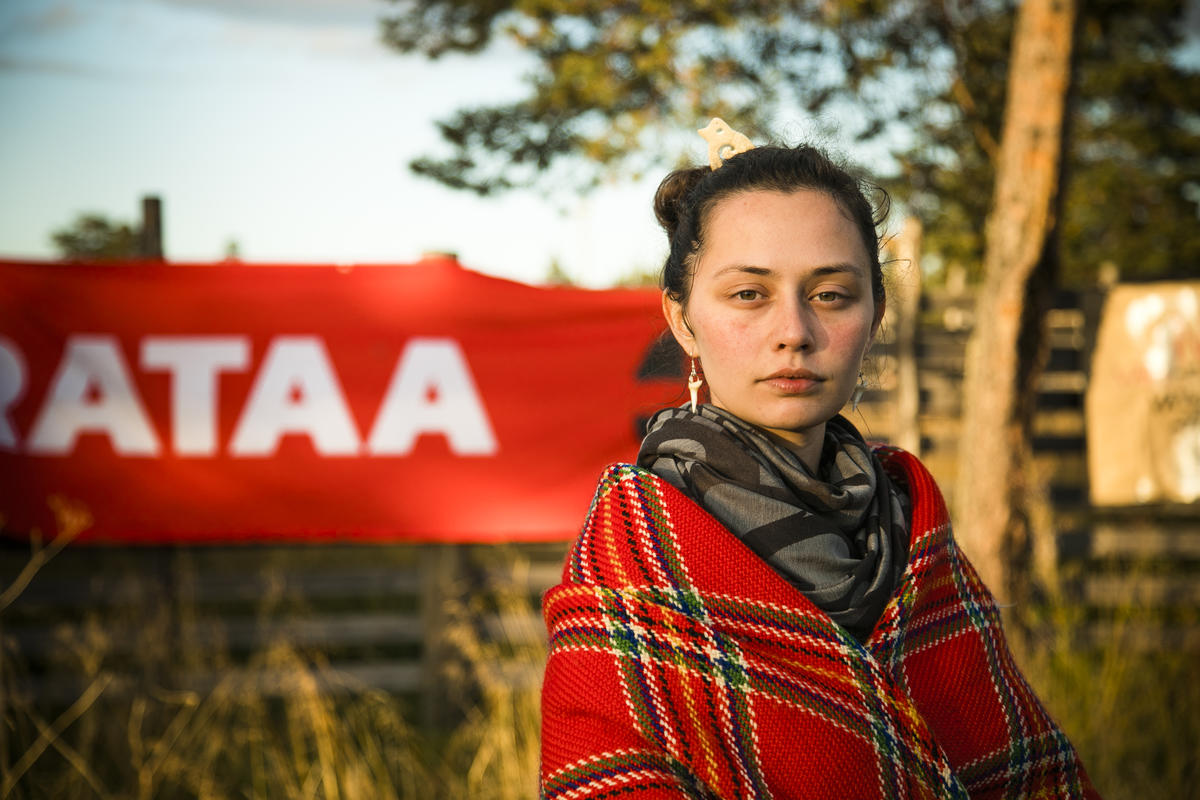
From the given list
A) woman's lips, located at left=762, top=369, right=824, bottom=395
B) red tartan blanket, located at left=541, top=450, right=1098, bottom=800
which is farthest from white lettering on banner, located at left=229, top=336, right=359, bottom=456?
woman's lips, located at left=762, top=369, right=824, bottom=395

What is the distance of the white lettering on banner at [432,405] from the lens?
486 centimetres

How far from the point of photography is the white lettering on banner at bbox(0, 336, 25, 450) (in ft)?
15.2

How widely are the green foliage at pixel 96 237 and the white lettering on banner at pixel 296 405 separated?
13.8m

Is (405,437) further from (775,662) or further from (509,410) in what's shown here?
(775,662)

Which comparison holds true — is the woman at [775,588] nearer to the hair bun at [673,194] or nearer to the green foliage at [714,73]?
the hair bun at [673,194]

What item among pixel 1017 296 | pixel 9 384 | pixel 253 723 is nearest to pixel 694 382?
pixel 1017 296

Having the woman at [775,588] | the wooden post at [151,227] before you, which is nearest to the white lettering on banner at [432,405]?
the wooden post at [151,227]

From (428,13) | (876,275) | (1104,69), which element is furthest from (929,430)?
(1104,69)

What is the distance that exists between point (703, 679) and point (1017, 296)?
3687 millimetres

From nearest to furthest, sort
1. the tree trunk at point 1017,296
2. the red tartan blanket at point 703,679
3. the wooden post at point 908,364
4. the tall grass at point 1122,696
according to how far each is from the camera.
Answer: the red tartan blanket at point 703,679 < the tall grass at point 1122,696 < the tree trunk at point 1017,296 < the wooden post at point 908,364

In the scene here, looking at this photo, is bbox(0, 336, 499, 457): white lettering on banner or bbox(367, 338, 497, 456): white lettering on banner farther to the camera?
bbox(367, 338, 497, 456): white lettering on banner

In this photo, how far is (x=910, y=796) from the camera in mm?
1338

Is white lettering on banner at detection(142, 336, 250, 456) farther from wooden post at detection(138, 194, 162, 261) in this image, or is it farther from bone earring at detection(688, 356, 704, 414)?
bone earring at detection(688, 356, 704, 414)

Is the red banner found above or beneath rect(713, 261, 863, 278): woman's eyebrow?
beneath
